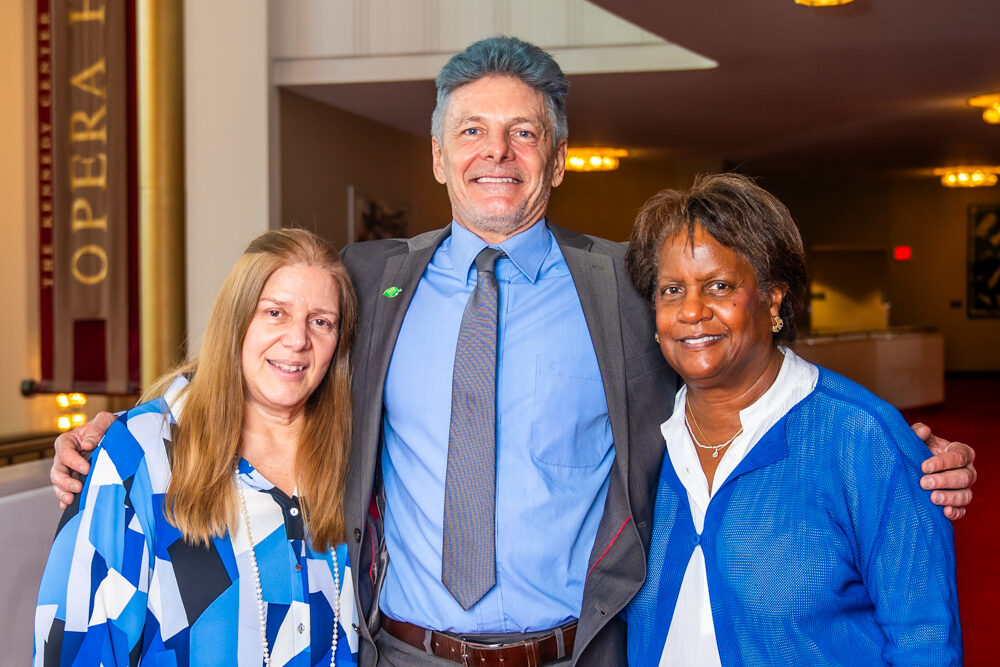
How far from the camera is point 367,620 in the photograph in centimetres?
206

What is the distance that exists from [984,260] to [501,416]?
1690 cm

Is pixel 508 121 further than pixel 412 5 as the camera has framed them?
No

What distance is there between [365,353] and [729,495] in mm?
918

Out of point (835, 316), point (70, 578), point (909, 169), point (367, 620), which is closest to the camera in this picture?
point (70, 578)

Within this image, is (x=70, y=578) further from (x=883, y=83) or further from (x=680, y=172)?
(x=680, y=172)

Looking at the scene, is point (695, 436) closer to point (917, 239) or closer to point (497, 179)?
point (497, 179)

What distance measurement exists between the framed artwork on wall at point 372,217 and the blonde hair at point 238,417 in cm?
584

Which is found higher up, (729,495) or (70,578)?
(729,495)

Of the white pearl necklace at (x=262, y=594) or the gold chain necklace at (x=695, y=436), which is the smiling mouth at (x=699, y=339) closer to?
the gold chain necklace at (x=695, y=436)

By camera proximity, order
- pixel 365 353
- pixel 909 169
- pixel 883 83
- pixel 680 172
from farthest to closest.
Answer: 1. pixel 909 169
2. pixel 680 172
3. pixel 883 83
4. pixel 365 353

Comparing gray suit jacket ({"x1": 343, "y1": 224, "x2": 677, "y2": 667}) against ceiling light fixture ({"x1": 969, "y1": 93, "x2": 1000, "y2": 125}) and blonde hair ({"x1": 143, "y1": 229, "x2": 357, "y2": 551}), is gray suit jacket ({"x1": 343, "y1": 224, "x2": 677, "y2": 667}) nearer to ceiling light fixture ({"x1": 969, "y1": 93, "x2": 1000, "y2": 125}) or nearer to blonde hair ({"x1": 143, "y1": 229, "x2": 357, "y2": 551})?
blonde hair ({"x1": 143, "y1": 229, "x2": 357, "y2": 551})

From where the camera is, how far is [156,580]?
1821 millimetres

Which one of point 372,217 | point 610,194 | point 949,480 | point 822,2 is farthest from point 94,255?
point 610,194

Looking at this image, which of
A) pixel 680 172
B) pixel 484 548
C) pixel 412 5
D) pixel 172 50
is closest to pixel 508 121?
pixel 484 548
